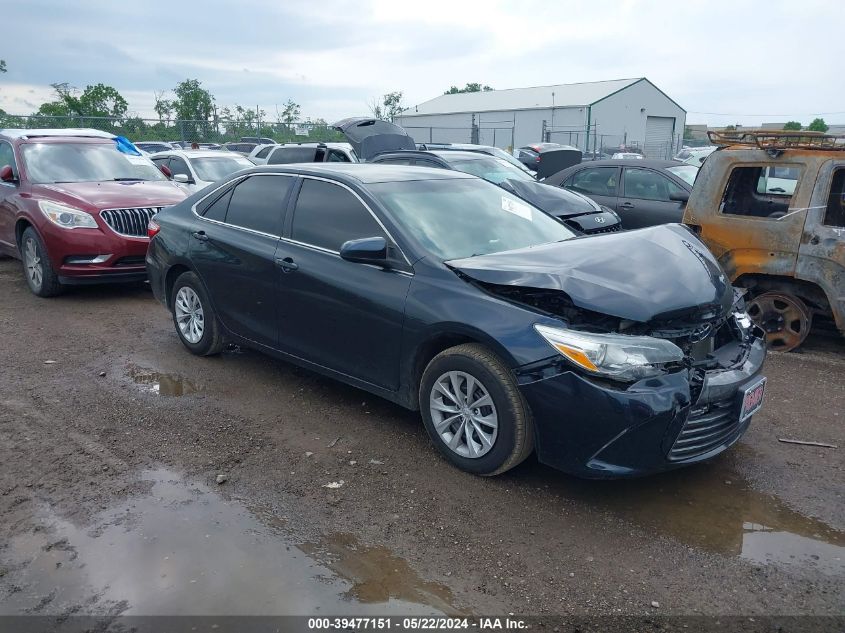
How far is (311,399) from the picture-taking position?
5.34 metres

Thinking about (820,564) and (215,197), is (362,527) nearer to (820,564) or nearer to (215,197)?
(820,564)

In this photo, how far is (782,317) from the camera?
21.2 feet

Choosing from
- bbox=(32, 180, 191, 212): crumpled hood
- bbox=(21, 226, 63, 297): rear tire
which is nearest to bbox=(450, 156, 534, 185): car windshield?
bbox=(32, 180, 191, 212): crumpled hood

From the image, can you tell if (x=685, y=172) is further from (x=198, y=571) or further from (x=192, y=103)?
(x=192, y=103)

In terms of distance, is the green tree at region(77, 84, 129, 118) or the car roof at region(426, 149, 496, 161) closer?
the car roof at region(426, 149, 496, 161)

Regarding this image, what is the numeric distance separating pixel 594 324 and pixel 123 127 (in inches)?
1044

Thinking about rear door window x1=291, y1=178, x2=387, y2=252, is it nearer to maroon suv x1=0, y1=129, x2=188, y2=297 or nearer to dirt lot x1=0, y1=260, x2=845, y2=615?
dirt lot x1=0, y1=260, x2=845, y2=615

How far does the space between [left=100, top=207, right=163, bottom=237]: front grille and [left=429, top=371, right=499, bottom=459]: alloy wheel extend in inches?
217

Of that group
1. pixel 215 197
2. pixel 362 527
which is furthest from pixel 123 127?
pixel 362 527

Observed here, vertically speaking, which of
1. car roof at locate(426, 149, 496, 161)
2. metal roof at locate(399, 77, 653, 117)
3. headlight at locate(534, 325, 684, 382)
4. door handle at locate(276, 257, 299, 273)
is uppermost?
metal roof at locate(399, 77, 653, 117)

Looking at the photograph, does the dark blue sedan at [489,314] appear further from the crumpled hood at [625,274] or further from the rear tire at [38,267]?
the rear tire at [38,267]

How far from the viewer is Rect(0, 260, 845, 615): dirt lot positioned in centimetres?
312

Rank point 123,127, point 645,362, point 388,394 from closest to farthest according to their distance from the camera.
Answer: point 645,362, point 388,394, point 123,127

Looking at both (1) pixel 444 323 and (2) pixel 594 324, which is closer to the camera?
(2) pixel 594 324
